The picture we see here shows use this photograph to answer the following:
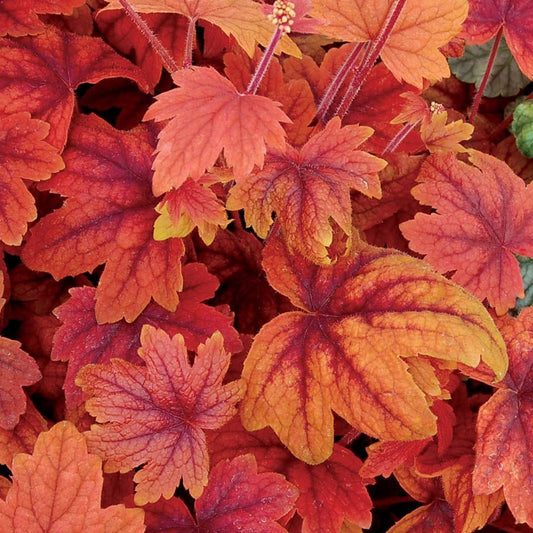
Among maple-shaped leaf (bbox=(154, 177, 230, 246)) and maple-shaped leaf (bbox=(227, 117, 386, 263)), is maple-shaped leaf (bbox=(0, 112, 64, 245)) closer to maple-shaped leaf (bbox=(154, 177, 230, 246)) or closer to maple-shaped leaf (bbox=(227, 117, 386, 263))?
maple-shaped leaf (bbox=(154, 177, 230, 246))

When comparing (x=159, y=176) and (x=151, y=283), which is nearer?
(x=159, y=176)

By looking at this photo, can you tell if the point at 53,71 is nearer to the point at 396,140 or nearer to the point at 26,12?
the point at 26,12

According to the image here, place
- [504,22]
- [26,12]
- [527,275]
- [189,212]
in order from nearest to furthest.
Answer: [189,212] < [26,12] < [504,22] < [527,275]

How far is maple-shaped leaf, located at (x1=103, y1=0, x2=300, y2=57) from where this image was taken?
130 centimetres

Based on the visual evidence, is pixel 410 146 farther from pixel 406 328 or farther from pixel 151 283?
pixel 151 283

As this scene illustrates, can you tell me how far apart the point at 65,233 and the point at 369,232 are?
0.77 m

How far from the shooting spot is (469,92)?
6.98 feet

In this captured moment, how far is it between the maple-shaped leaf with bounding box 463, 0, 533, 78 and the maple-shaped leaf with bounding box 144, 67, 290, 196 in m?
0.81

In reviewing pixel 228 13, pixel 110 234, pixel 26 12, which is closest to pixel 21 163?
pixel 110 234

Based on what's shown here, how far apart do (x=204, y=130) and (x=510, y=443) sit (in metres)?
0.82

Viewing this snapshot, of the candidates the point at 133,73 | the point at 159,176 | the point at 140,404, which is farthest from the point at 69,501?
the point at 133,73

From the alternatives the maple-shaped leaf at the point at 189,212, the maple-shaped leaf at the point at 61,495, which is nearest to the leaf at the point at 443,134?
the maple-shaped leaf at the point at 189,212

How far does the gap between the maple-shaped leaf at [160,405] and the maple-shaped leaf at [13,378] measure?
192 mm

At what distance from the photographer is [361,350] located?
4.01ft
